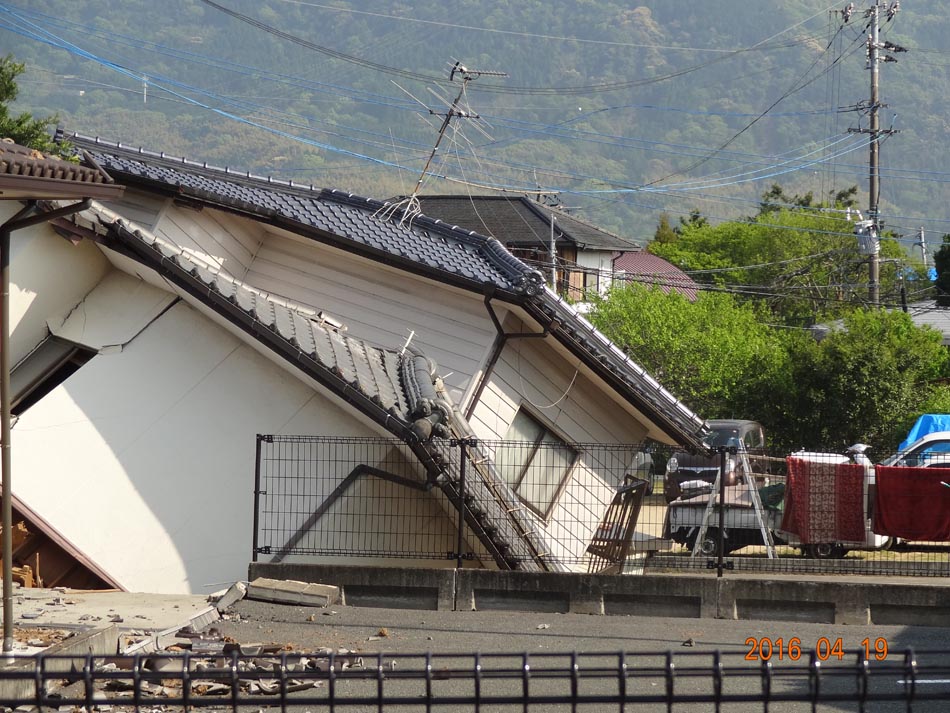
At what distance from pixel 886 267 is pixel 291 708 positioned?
5915 centimetres

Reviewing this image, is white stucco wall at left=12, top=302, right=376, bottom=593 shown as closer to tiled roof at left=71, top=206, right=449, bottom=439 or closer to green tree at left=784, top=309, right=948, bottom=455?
tiled roof at left=71, top=206, right=449, bottom=439

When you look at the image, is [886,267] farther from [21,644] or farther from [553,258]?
[21,644]

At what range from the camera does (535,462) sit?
14.2m

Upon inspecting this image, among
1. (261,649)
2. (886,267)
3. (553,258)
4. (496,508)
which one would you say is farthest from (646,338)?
(886,267)

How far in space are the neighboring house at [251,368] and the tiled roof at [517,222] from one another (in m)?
33.2

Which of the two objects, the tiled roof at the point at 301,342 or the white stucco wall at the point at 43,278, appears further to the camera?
the white stucco wall at the point at 43,278

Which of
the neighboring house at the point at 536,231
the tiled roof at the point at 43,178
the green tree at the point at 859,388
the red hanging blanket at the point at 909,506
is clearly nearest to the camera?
the tiled roof at the point at 43,178

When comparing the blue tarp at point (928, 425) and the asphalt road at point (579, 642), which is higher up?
the blue tarp at point (928, 425)

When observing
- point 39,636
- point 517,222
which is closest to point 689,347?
point 517,222

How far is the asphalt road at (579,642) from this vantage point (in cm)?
730

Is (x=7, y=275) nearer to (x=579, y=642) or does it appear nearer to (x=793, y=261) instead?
(x=579, y=642)

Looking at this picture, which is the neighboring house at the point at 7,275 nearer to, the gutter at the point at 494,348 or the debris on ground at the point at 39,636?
the debris on ground at the point at 39,636

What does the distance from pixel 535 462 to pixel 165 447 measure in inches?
184

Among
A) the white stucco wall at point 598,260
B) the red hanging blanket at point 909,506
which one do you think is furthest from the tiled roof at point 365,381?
the white stucco wall at point 598,260
